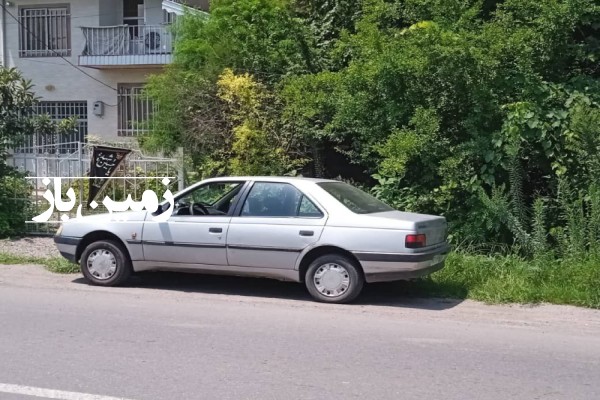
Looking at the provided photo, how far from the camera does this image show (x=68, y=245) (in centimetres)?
955

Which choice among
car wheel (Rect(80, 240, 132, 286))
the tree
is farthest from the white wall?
car wheel (Rect(80, 240, 132, 286))

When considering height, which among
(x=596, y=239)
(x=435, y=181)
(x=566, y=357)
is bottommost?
(x=566, y=357)

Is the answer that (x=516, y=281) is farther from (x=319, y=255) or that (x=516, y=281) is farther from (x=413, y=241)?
(x=319, y=255)

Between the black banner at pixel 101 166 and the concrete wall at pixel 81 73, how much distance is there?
8006mm

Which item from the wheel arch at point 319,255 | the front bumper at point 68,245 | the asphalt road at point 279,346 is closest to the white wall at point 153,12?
the front bumper at point 68,245

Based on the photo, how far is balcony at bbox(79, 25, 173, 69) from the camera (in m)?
19.7

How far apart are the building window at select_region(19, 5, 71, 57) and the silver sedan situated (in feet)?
44.6

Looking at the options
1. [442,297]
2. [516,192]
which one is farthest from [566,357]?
[516,192]

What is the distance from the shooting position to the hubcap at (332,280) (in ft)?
27.7

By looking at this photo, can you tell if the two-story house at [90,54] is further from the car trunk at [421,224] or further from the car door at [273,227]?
the car trunk at [421,224]

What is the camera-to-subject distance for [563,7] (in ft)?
34.0

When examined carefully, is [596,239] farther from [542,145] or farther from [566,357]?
[566,357]

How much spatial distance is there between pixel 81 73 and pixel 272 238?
14.6 metres

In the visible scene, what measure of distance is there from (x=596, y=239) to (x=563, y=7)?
3.22 metres
